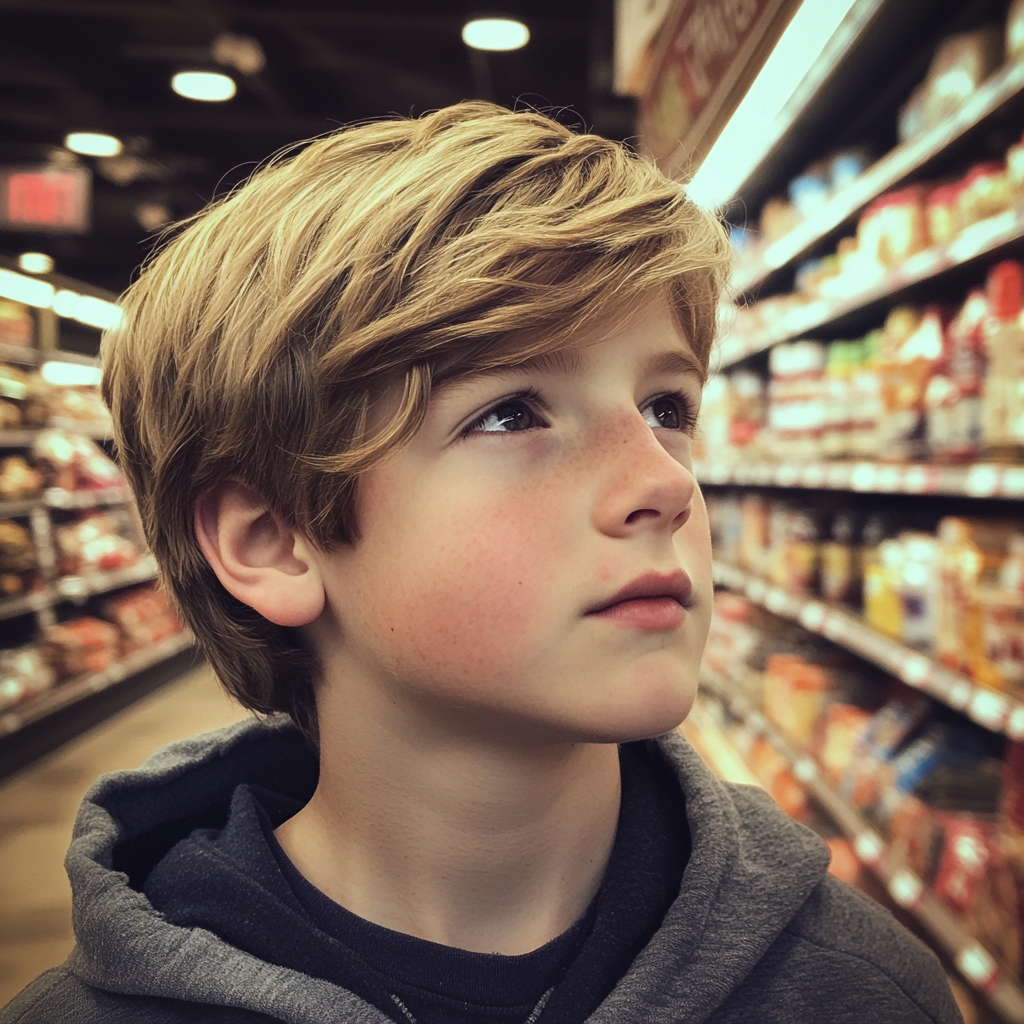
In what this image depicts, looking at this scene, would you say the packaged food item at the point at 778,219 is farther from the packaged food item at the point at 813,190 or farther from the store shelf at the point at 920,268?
the store shelf at the point at 920,268

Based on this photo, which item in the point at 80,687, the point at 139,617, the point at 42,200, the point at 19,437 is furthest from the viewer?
the point at 139,617

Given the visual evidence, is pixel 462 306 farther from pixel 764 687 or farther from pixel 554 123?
pixel 764 687

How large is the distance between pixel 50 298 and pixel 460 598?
17.8 feet

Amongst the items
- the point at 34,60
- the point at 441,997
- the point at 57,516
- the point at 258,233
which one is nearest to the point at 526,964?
the point at 441,997

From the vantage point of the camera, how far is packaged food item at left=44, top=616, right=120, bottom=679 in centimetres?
481

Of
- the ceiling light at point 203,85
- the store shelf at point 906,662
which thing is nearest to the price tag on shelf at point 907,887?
the store shelf at point 906,662

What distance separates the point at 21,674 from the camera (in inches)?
172

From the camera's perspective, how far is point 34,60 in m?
5.23

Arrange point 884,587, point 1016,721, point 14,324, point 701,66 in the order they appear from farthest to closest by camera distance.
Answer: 1. point 14,324
2. point 701,66
3. point 884,587
4. point 1016,721

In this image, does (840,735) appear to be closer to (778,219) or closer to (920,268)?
(920,268)

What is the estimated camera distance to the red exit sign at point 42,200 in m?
5.45

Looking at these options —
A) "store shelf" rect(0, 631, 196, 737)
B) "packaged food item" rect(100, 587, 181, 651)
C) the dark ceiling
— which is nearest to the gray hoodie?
"store shelf" rect(0, 631, 196, 737)

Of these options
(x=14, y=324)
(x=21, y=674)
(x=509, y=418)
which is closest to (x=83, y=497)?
(x=14, y=324)

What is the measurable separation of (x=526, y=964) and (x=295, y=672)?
0.39m
